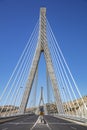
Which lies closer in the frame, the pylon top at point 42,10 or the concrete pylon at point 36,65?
the concrete pylon at point 36,65

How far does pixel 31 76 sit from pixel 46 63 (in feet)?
12.3

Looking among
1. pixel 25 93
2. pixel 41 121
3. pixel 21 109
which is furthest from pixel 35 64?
pixel 41 121

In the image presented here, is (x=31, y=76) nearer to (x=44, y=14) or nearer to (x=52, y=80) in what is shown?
(x=52, y=80)

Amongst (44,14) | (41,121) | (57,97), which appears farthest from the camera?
(44,14)

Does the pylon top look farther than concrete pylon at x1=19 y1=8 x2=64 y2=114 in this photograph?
Yes

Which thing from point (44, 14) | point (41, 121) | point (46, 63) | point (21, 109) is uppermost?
point (44, 14)

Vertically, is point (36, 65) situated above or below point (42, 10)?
below

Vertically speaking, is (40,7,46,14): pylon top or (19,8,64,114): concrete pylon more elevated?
(40,7,46,14): pylon top

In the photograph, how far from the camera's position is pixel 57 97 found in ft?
160

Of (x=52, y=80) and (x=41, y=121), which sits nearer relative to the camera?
(x=41, y=121)

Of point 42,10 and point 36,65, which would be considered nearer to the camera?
point 36,65

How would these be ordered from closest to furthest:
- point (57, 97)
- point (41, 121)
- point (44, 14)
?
point (41, 121) < point (57, 97) < point (44, 14)

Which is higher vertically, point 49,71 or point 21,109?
point 49,71

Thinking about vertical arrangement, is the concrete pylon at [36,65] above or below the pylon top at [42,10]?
below
